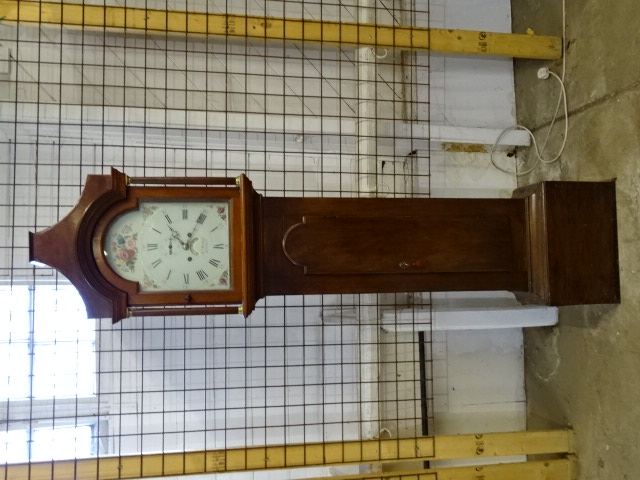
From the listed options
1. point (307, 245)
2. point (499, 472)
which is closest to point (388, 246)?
point (307, 245)

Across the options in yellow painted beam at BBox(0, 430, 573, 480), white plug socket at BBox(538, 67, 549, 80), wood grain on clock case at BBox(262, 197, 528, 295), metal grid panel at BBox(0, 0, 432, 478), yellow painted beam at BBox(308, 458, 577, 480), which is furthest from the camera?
white plug socket at BBox(538, 67, 549, 80)

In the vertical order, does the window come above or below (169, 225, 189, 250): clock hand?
below

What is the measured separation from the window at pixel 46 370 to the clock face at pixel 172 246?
0.98 meters

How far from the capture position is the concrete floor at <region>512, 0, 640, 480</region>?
1834 mm

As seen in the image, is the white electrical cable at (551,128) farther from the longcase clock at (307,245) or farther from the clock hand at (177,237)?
the clock hand at (177,237)

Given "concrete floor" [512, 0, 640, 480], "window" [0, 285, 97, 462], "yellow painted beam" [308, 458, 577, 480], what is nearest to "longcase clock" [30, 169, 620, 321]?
"concrete floor" [512, 0, 640, 480]

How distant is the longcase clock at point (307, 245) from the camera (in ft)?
4.67

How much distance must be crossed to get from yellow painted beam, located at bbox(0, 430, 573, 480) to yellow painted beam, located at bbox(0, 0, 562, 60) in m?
A: 1.69

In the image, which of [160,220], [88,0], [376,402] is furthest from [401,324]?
[88,0]

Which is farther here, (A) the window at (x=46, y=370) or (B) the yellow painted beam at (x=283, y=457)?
(A) the window at (x=46, y=370)

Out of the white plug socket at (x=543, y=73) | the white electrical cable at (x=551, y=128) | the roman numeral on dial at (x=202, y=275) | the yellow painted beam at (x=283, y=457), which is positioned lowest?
the yellow painted beam at (x=283, y=457)

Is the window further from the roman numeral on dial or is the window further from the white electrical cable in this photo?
the white electrical cable

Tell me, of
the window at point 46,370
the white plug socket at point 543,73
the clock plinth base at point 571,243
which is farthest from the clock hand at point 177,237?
the white plug socket at point 543,73

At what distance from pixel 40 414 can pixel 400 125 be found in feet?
7.11
